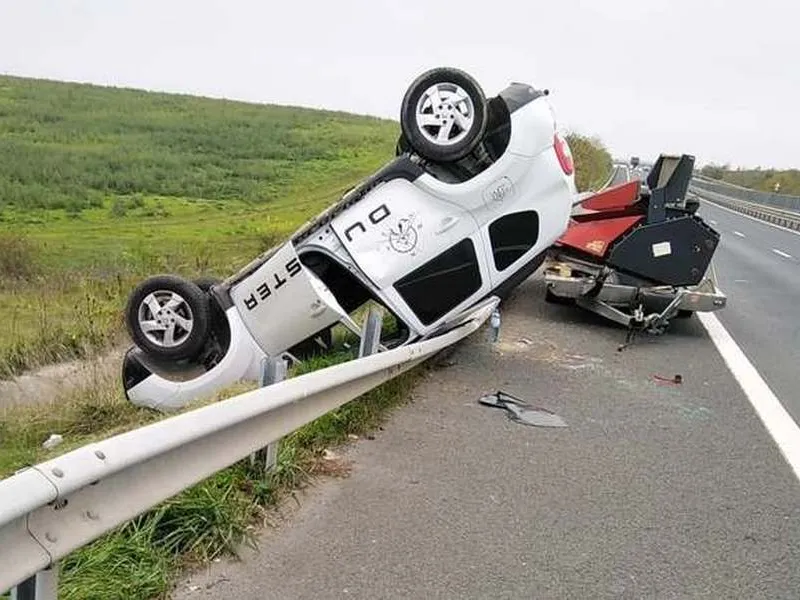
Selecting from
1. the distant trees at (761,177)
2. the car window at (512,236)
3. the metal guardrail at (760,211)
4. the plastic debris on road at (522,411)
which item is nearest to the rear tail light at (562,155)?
the car window at (512,236)

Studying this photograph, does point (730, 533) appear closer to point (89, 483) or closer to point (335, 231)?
point (89, 483)

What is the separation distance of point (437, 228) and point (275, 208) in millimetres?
28382

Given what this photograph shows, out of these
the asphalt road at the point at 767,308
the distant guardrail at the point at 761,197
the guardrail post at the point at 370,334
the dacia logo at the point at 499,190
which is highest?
the dacia logo at the point at 499,190

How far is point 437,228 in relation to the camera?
233 inches

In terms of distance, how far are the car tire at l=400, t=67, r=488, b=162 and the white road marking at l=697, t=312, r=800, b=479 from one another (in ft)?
8.70

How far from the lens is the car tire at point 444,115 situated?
584 centimetres

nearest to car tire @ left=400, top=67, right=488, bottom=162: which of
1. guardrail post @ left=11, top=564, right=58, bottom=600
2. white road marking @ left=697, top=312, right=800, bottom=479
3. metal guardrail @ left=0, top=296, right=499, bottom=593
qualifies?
white road marking @ left=697, top=312, right=800, bottom=479

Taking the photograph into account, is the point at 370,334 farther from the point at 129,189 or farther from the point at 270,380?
the point at 129,189

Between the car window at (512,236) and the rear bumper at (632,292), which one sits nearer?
the car window at (512,236)

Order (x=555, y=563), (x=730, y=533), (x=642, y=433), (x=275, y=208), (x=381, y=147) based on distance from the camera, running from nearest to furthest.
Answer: (x=555, y=563) → (x=730, y=533) → (x=642, y=433) → (x=275, y=208) → (x=381, y=147)

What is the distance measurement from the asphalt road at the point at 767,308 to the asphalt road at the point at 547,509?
123cm

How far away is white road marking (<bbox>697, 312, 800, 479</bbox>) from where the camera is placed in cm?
475

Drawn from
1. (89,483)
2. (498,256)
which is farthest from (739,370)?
(89,483)

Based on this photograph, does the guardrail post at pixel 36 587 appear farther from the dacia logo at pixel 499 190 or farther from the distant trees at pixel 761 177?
the distant trees at pixel 761 177
